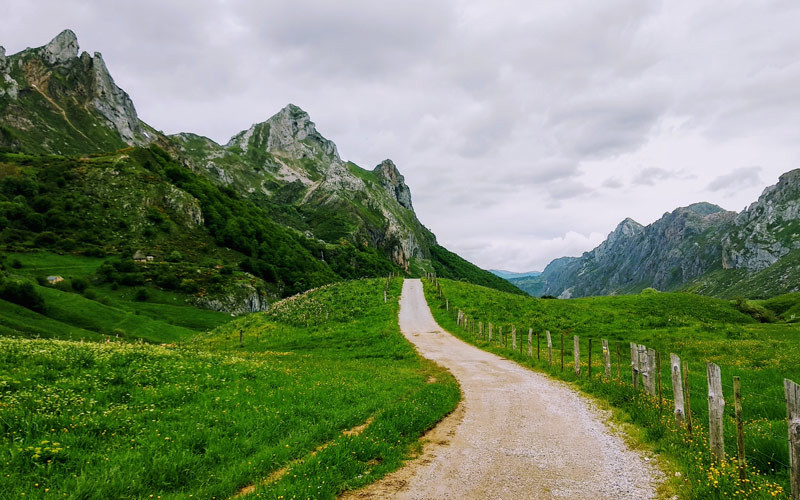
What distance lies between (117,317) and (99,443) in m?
82.1

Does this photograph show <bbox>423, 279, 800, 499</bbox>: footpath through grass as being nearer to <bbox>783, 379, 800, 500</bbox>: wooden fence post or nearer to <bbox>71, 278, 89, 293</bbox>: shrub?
<bbox>783, 379, 800, 500</bbox>: wooden fence post

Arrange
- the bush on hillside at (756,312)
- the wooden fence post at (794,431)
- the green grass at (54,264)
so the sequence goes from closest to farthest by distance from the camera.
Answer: the wooden fence post at (794,431) → the bush on hillside at (756,312) → the green grass at (54,264)

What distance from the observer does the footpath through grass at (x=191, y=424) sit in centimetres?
773

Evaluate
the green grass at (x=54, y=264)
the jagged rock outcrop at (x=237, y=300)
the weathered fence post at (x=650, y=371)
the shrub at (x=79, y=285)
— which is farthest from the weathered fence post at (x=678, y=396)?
the green grass at (x=54, y=264)

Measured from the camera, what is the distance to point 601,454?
34.7ft

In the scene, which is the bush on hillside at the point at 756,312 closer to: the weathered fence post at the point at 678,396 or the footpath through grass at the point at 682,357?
the footpath through grass at the point at 682,357

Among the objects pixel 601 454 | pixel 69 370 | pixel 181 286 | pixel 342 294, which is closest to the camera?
pixel 601 454

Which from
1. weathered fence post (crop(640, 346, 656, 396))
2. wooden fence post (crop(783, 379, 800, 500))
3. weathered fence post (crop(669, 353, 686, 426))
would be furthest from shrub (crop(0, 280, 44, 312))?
wooden fence post (crop(783, 379, 800, 500))

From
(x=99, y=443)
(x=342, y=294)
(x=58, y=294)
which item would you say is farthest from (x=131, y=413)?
(x=58, y=294)

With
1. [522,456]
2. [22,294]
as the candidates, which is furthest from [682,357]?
[22,294]

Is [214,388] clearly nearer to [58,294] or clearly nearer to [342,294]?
[342,294]

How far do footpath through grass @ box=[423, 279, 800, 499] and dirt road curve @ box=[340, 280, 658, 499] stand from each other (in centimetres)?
109

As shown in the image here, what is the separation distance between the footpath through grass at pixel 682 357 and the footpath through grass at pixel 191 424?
6547 millimetres

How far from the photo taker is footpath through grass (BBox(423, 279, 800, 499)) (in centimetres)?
886
